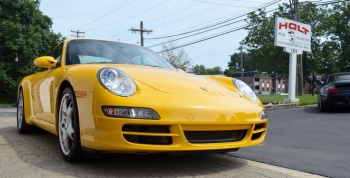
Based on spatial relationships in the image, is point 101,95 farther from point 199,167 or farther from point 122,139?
point 199,167

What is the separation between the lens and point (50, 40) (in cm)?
2989

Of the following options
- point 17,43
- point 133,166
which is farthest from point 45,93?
point 17,43

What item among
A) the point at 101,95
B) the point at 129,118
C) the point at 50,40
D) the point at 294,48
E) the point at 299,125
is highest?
the point at 50,40

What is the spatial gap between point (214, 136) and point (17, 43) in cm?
2711

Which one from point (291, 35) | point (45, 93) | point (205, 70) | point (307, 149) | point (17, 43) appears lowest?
point (307, 149)

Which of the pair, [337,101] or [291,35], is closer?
[337,101]

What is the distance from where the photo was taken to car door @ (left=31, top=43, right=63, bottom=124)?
3920mm

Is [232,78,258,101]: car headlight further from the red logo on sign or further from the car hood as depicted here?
the red logo on sign

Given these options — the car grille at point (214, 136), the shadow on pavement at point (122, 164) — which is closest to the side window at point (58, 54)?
the shadow on pavement at point (122, 164)

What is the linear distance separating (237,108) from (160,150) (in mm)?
817

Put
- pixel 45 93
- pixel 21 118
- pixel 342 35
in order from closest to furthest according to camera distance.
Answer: pixel 45 93 → pixel 21 118 → pixel 342 35

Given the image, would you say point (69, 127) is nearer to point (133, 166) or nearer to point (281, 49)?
point (133, 166)

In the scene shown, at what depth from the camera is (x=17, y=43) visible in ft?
88.1

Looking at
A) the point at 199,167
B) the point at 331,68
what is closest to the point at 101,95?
the point at 199,167
